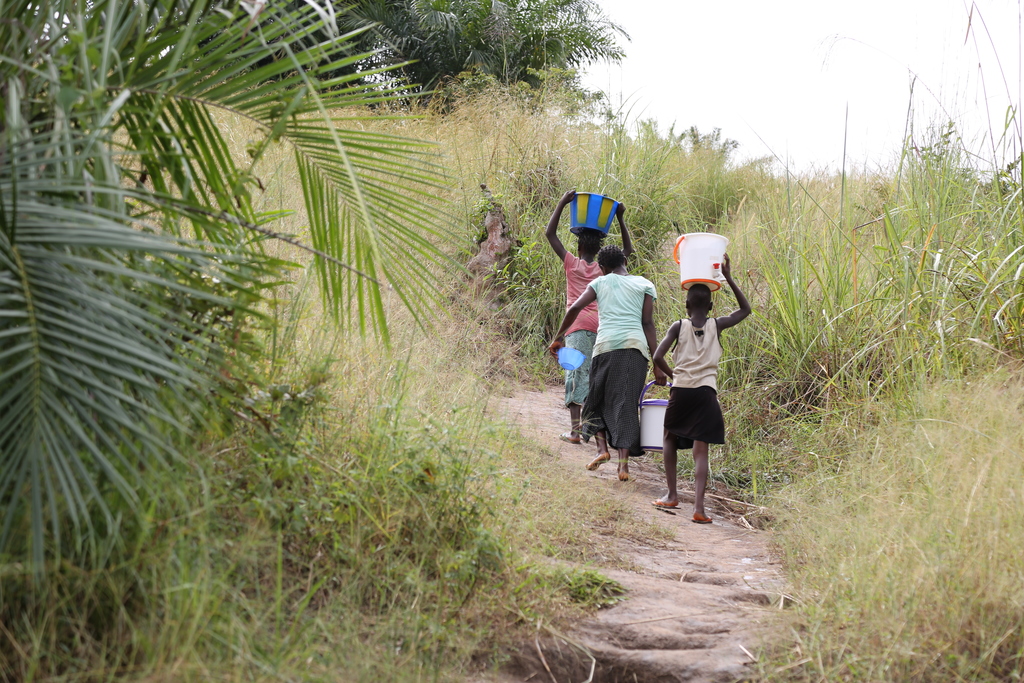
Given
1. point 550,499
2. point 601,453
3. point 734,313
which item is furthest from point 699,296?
point 550,499

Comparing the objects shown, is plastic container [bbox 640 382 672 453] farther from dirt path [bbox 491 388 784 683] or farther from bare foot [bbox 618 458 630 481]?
dirt path [bbox 491 388 784 683]

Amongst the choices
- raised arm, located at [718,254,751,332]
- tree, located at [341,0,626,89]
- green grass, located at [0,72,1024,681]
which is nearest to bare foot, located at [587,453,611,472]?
green grass, located at [0,72,1024,681]

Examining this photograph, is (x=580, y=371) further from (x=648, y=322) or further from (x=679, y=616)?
(x=679, y=616)

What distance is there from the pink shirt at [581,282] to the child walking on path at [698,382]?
4.28 feet

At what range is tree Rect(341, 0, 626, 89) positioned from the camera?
13.5 m

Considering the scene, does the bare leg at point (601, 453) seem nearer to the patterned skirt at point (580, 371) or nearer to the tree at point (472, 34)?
the patterned skirt at point (580, 371)

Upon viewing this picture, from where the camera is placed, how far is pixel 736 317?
4.36 meters

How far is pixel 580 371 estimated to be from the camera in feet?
18.5

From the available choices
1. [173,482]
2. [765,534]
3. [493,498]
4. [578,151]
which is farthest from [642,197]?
[173,482]

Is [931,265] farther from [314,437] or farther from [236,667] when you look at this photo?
[236,667]

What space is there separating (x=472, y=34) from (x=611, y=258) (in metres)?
9.99

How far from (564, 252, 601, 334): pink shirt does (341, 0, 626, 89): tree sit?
8.29 m

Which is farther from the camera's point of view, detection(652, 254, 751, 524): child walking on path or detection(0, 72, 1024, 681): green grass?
detection(652, 254, 751, 524): child walking on path

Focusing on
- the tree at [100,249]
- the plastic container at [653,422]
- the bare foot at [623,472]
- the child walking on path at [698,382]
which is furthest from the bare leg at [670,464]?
the tree at [100,249]
